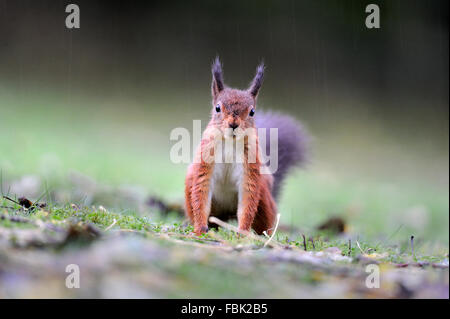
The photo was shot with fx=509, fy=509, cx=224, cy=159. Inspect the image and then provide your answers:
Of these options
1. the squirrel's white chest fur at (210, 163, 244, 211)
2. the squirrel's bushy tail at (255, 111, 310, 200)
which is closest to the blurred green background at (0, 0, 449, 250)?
the squirrel's bushy tail at (255, 111, 310, 200)

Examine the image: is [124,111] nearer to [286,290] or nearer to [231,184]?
[231,184]

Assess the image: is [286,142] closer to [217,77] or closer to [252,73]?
[217,77]

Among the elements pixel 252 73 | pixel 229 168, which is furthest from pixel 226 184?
pixel 252 73

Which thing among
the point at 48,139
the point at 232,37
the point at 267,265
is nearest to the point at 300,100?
the point at 232,37

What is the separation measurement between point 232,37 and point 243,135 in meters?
5.64

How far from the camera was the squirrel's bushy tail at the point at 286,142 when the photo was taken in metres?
3.67

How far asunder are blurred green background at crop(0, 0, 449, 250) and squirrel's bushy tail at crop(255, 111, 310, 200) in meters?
2.68

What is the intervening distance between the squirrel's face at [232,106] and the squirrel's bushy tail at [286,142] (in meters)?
0.72

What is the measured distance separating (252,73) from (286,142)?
4.07 m

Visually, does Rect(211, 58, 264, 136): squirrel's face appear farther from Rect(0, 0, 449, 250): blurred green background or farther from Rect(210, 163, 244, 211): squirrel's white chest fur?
Rect(0, 0, 449, 250): blurred green background

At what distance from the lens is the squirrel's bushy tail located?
367 cm

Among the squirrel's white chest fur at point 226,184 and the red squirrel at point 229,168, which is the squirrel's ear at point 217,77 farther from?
the squirrel's white chest fur at point 226,184

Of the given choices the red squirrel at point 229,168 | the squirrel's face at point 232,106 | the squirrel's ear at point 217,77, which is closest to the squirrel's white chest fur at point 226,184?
the red squirrel at point 229,168

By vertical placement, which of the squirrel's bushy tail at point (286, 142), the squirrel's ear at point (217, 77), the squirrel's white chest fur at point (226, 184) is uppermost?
the squirrel's ear at point (217, 77)
